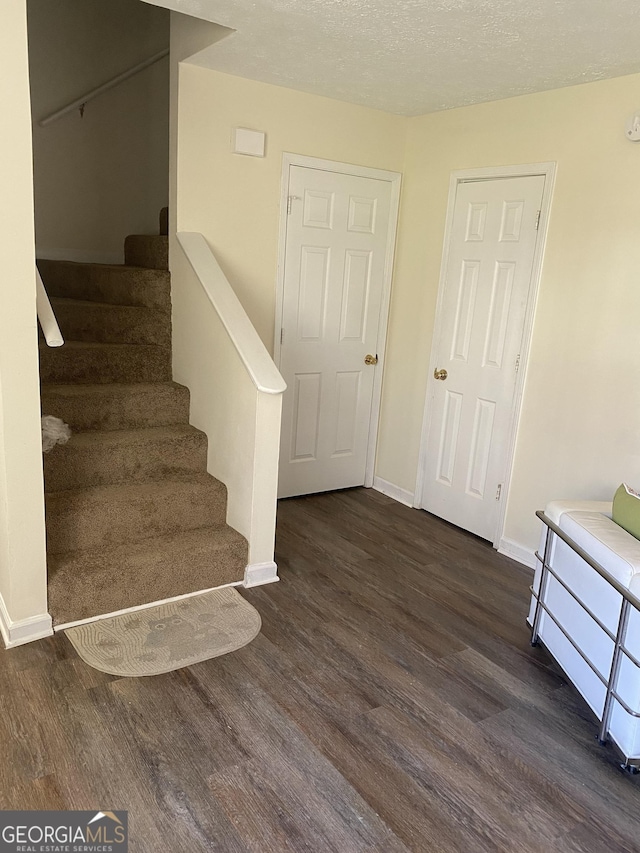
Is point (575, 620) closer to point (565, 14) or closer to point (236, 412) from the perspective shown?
point (236, 412)

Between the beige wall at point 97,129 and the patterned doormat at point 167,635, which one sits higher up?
the beige wall at point 97,129

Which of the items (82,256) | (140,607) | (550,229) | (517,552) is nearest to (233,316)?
(140,607)

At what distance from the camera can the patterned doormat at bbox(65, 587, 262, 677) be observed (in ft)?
8.12

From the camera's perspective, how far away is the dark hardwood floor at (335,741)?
1825 millimetres

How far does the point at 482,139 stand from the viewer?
3.62 m

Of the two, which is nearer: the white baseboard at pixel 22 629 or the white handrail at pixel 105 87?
the white baseboard at pixel 22 629

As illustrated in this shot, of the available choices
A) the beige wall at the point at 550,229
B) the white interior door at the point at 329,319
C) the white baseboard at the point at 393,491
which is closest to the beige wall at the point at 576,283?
the beige wall at the point at 550,229

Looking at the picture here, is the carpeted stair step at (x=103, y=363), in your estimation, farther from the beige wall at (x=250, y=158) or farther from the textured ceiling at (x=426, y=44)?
the textured ceiling at (x=426, y=44)

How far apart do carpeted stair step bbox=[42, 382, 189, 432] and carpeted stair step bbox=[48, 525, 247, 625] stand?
690mm

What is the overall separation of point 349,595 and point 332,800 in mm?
1222

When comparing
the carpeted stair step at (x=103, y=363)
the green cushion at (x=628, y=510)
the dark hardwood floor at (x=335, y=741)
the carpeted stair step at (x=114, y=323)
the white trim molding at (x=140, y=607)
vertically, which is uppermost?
the carpeted stair step at (x=114, y=323)

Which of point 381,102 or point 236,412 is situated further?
point 381,102

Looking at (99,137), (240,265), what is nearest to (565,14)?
(240,265)

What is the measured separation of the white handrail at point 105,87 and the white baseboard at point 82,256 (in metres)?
0.84
